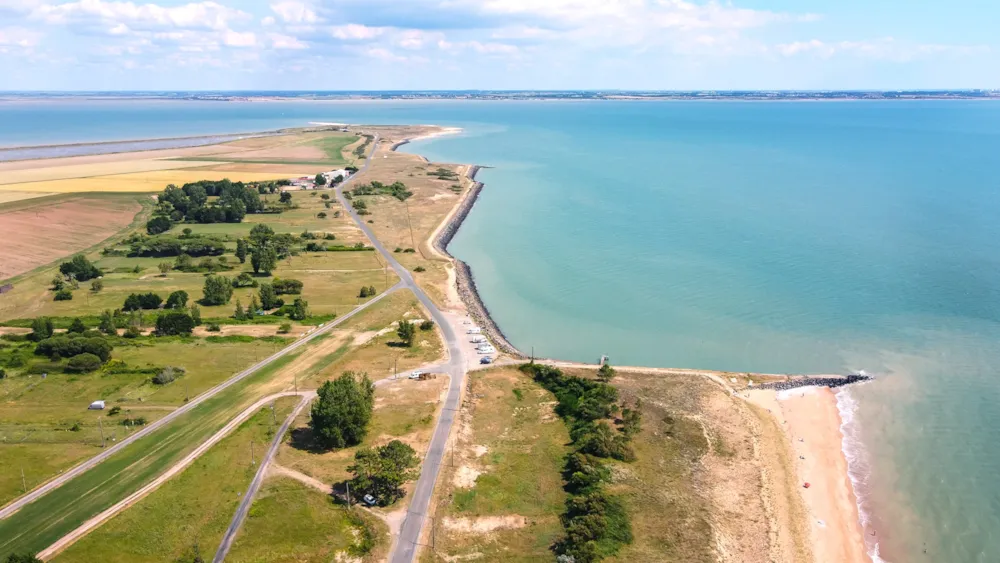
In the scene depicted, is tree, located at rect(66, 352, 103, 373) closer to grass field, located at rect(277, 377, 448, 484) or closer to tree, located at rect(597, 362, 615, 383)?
grass field, located at rect(277, 377, 448, 484)

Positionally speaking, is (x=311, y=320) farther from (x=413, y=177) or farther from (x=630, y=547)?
(x=413, y=177)

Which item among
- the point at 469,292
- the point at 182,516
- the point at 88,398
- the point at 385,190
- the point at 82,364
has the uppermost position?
the point at 385,190

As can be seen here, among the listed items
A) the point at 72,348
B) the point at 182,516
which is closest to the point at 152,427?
the point at 182,516

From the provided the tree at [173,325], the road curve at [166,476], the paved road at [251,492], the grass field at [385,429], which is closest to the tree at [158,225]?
the tree at [173,325]

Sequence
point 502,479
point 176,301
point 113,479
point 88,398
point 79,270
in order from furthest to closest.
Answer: point 79,270
point 176,301
point 88,398
point 502,479
point 113,479

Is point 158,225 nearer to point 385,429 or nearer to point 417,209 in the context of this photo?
point 417,209

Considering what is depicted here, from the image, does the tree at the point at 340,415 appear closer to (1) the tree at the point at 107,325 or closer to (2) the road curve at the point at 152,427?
(2) the road curve at the point at 152,427

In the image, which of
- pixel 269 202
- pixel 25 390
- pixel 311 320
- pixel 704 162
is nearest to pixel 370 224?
pixel 269 202
